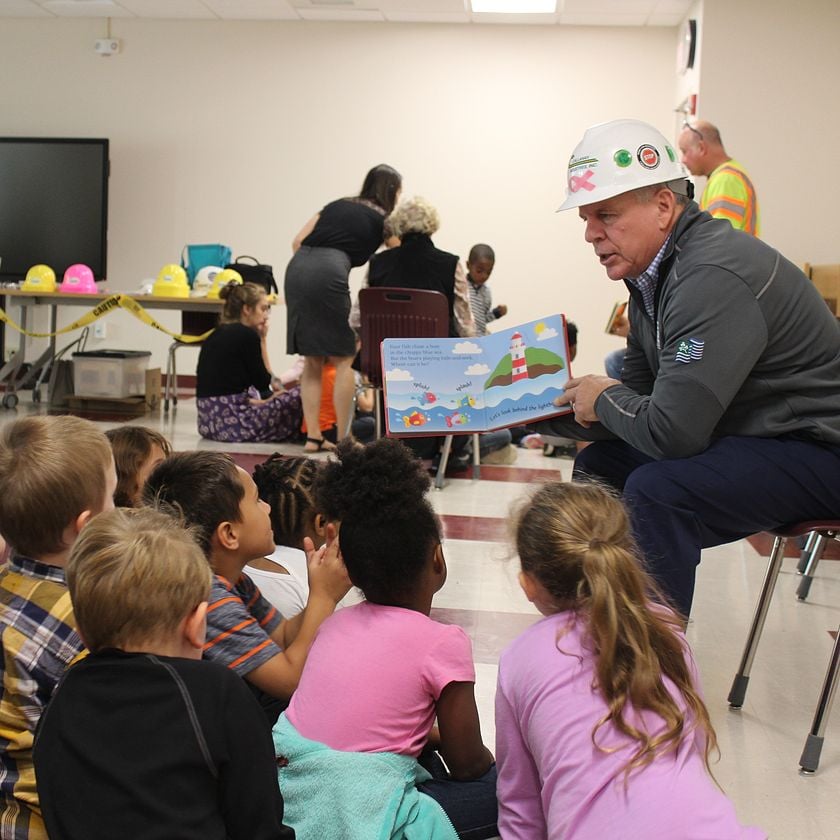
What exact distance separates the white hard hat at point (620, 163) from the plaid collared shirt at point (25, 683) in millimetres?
1223

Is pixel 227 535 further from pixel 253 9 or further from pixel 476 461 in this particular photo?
pixel 253 9

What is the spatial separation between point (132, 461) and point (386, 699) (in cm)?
90

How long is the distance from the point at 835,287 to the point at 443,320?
2.30 m

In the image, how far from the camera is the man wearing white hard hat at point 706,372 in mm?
1834

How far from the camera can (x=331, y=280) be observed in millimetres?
5121

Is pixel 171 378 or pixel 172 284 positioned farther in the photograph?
pixel 171 378

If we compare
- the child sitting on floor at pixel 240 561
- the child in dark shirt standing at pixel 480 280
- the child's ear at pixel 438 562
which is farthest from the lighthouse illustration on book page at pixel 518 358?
the child in dark shirt standing at pixel 480 280

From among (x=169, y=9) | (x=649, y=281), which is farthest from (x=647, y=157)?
(x=169, y=9)

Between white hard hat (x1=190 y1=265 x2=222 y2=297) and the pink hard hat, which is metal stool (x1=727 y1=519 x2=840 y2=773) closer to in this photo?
white hard hat (x1=190 y1=265 x2=222 y2=297)

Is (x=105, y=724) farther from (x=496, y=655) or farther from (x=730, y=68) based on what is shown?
(x=730, y=68)

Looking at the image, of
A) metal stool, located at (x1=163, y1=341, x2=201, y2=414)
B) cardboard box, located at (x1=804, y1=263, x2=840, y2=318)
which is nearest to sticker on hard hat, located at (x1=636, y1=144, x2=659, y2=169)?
cardboard box, located at (x1=804, y1=263, x2=840, y2=318)

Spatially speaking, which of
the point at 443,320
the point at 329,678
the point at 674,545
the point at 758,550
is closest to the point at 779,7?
the point at 443,320

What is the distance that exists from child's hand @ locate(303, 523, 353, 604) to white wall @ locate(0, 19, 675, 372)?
6437 mm

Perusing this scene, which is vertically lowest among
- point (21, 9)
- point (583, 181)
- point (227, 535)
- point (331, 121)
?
point (227, 535)
